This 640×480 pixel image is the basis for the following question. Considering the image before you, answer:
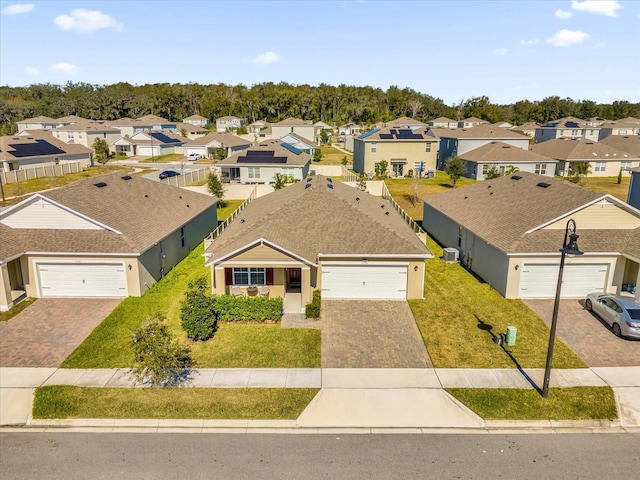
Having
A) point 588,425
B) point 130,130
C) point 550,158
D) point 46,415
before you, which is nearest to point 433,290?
point 588,425

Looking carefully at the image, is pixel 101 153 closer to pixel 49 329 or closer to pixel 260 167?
pixel 260 167

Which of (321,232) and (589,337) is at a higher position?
(321,232)

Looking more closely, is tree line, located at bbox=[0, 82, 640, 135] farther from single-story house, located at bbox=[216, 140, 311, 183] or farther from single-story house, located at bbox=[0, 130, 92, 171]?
single-story house, located at bbox=[216, 140, 311, 183]

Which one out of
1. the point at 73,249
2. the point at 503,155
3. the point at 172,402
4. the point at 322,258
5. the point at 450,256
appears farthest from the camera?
the point at 503,155

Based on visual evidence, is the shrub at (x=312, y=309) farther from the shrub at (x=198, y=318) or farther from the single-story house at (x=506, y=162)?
the single-story house at (x=506, y=162)

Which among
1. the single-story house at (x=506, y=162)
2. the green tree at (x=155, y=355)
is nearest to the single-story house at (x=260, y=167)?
the single-story house at (x=506, y=162)

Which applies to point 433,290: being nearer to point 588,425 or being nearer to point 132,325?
point 588,425

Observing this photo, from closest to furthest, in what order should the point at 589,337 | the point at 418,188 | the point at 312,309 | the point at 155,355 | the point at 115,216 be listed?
1. the point at 155,355
2. the point at 589,337
3. the point at 312,309
4. the point at 115,216
5. the point at 418,188

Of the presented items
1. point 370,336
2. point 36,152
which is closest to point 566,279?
point 370,336
